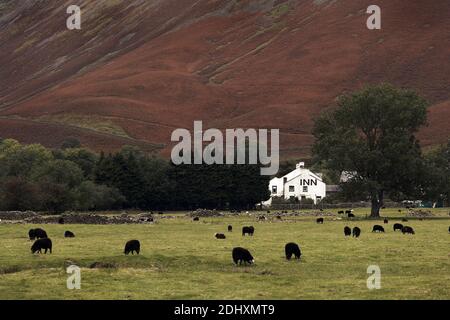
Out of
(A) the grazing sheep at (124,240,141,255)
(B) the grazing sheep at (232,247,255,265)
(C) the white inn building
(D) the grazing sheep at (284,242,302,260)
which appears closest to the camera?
(B) the grazing sheep at (232,247,255,265)

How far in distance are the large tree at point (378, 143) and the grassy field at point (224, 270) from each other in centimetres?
3840

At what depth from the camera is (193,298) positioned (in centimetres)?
2592

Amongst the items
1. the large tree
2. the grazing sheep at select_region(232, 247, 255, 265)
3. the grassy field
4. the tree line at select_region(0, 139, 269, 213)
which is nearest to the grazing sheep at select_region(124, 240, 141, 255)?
the grassy field

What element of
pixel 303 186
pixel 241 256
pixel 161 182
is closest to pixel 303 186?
pixel 303 186

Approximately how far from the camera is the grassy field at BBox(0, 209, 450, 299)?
27.1 m

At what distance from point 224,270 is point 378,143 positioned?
59.7 metres

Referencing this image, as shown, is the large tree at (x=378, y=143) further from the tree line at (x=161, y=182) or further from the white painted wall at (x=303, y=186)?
A: the white painted wall at (x=303, y=186)

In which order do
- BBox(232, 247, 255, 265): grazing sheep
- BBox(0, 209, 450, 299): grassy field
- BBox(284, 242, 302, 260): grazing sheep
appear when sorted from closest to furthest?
1. BBox(0, 209, 450, 299): grassy field
2. BBox(232, 247, 255, 265): grazing sheep
3. BBox(284, 242, 302, 260): grazing sheep

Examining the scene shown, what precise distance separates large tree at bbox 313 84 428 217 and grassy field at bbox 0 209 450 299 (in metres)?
38.4

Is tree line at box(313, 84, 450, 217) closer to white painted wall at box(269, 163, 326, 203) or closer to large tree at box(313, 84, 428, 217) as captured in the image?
large tree at box(313, 84, 428, 217)

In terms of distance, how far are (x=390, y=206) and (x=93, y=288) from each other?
400 ft

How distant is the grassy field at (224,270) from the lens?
88.9 feet
